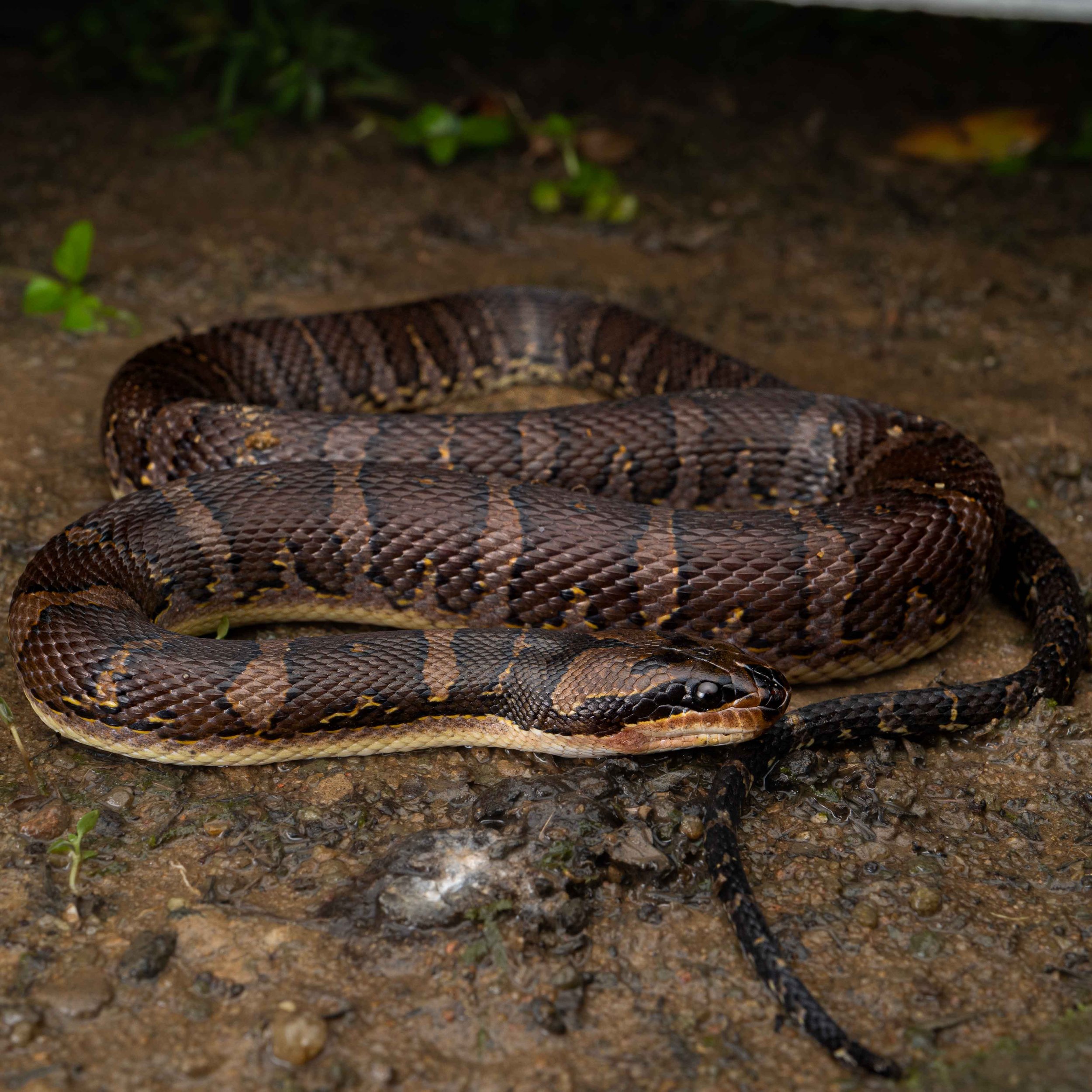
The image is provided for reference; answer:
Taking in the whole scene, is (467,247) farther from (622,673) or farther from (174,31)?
(622,673)

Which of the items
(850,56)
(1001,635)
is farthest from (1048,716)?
(850,56)

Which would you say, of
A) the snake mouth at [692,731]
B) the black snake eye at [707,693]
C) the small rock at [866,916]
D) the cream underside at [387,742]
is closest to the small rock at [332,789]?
the cream underside at [387,742]

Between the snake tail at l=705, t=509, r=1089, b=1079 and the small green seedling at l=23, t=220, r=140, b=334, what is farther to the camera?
the small green seedling at l=23, t=220, r=140, b=334

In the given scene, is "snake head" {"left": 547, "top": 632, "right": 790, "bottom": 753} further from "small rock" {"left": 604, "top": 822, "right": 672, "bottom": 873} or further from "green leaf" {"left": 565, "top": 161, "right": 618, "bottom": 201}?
"green leaf" {"left": 565, "top": 161, "right": 618, "bottom": 201}

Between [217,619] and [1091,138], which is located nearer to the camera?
[217,619]

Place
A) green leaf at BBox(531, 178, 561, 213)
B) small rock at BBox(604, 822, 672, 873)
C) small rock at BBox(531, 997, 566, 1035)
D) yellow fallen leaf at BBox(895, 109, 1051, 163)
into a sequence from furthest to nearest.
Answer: yellow fallen leaf at BBox(895, 109, 1051, 163)
green leaf at BBox(531, 178, 561, 213)
small rock at BBox(604, 822, 672, 873)
small rock at BBox(531, 997, 566, 1035)

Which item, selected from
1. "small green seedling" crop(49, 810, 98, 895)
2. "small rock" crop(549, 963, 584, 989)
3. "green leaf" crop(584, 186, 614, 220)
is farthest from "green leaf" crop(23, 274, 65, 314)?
"small rock" crop(549, 963, 584, 989)

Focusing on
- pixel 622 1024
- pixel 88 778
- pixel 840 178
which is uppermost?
pixel 840 178

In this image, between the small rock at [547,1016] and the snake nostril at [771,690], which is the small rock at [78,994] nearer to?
the small rock at [547,1016]
